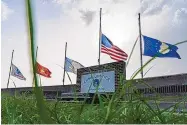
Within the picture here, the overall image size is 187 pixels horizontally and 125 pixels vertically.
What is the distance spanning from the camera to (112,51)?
68.5ft

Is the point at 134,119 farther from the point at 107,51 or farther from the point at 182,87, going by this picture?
the point at 182,87

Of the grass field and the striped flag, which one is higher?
the striped flag

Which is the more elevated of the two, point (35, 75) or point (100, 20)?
point (100, 20)

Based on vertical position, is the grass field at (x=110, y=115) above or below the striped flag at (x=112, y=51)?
below

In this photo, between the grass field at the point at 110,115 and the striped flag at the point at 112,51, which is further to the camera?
the striped flag at the point at 112,51

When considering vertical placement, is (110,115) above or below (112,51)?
below

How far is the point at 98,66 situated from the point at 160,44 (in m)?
10.9

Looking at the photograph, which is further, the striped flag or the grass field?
the striped flag

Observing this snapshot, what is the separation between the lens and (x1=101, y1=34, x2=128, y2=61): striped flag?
20.0 meters

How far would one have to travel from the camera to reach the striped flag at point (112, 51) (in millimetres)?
20030

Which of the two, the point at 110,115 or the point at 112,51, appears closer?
the point at 110,115

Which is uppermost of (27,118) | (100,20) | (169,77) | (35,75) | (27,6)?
(100,20)

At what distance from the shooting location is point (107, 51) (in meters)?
21.5

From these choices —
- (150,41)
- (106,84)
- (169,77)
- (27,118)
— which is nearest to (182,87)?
(169,77)
